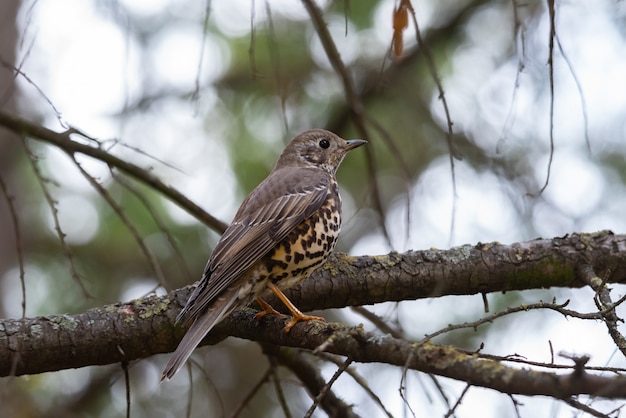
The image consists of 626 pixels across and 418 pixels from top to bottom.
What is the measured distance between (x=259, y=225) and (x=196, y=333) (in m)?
1.06

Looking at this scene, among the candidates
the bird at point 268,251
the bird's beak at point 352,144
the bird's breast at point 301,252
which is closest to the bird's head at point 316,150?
the bird's beak at point 352,144

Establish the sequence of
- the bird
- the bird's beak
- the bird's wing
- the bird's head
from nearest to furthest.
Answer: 1. the bird
2. the bird's wing
3. the bird's beak
4. the bird's head

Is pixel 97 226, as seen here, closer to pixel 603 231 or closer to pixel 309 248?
pixel 309 248

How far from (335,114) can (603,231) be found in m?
3.25

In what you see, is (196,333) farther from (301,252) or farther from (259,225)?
(259,225)

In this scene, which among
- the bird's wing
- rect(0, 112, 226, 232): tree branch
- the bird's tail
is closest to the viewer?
the bird's tail

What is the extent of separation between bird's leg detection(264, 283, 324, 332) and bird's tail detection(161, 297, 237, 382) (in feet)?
0.94

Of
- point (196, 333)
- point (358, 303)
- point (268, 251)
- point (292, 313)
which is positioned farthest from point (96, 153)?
point (358, 303)

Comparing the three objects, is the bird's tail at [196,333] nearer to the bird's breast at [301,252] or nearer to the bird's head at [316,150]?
the bird's breast at [301,252]

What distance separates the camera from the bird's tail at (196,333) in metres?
3.87

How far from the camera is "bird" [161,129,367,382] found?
13.9 ft

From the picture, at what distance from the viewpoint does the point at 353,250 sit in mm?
7875

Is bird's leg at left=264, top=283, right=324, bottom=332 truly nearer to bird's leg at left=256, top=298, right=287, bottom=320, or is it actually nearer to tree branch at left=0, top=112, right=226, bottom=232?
bird's leg at left=256, top=298, right=287, bottom=320

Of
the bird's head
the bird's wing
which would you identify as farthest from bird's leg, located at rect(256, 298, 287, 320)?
the bird's head
